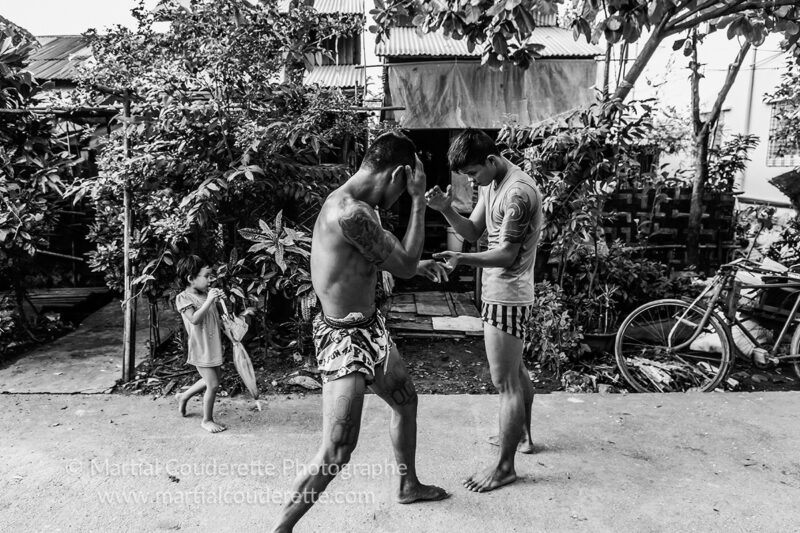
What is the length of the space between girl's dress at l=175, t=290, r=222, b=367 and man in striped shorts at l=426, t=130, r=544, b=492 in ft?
5.47

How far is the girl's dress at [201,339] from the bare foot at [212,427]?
36cm

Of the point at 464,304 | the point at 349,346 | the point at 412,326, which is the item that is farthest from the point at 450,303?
the point at 349,346

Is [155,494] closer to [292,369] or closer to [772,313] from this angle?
[292,369]

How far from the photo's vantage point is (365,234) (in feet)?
7.86

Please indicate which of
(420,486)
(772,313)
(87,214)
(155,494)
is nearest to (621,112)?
(772,313)

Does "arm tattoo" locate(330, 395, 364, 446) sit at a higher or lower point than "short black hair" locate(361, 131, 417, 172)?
lower

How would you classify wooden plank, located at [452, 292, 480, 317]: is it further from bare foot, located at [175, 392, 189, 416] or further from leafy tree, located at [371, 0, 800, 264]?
bare foot, located at [175, 392, 189, 416]

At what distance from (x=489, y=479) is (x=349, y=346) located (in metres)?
1.11

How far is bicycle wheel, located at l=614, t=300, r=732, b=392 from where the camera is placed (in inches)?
176

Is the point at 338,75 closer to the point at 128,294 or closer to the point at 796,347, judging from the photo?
the point at 128,294

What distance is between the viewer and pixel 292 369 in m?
4.65

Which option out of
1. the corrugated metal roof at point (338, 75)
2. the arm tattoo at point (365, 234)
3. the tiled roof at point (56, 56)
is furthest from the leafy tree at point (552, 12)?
the tiled roof at point (56, 56)
